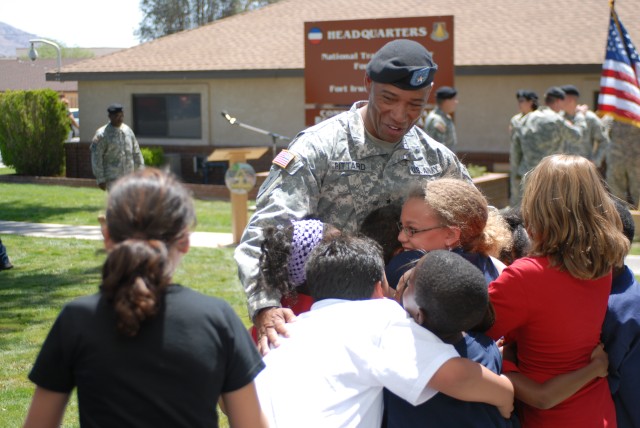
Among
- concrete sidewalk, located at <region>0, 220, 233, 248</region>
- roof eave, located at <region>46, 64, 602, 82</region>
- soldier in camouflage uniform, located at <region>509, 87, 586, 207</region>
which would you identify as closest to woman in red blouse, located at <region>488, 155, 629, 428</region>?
concrete sidewalk, located at <region>0, 220, 233, 248</region>

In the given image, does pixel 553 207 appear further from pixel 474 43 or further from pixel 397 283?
pixel 474 43

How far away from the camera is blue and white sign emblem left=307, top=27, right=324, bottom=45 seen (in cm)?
1388

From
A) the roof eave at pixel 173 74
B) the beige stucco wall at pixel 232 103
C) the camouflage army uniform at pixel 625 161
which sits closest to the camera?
the camouflage army uniform at pixel 625 161

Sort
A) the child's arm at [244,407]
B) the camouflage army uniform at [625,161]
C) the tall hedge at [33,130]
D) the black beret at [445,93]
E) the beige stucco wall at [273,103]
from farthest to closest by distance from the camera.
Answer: the tall hedge at [33,130]
the beige stucco wall at [273,103]
the camouflage army uniform at [625,161]
the black beret at [445,93]
the child's arm at [244,407]

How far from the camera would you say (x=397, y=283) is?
3.02 metres

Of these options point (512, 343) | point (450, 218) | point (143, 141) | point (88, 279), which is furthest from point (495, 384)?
point (143, 141)

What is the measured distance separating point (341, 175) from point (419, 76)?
0.48 metres

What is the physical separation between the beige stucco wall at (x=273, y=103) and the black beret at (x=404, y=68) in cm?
1491

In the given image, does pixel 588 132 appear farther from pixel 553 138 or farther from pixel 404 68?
pixel 404 68

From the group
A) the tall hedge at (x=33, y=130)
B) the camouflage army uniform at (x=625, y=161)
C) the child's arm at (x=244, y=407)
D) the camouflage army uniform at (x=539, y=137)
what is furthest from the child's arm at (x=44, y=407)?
the tall hedge at (x=33, y=130)

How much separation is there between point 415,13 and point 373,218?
59.5 feet

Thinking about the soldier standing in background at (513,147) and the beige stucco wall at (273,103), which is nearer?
the soldier standing in background at (513,147)

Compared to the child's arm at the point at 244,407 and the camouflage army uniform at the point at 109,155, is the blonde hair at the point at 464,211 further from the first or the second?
the camouflage army uniform at the point at 109,155

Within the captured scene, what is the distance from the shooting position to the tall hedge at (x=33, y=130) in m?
21.7
